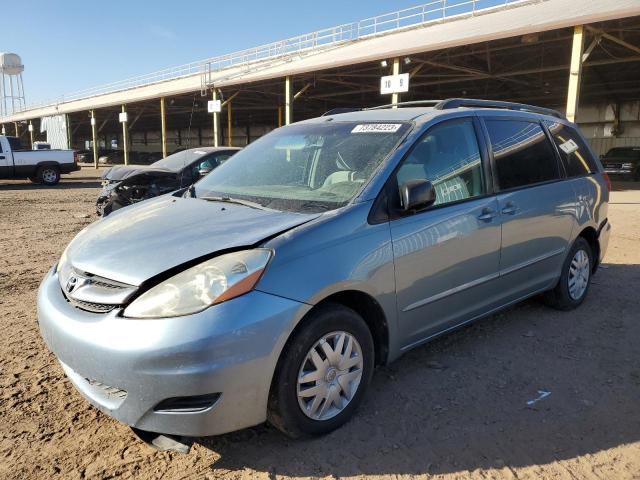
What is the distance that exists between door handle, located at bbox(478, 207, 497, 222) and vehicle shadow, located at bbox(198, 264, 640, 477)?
1.02 metres

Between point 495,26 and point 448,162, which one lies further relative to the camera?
point 495,26

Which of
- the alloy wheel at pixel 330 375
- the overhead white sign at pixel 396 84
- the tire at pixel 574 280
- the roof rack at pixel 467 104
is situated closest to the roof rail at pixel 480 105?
the roof rack at pixel 467 104

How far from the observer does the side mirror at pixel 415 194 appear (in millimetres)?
2818

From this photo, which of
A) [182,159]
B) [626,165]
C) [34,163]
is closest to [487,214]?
[182,159]

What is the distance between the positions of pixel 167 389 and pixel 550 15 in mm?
15461

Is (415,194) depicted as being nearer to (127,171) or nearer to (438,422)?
(438,422)

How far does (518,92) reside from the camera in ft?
90.5

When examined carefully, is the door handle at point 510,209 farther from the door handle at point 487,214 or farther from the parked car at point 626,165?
the parked car at point 626,165

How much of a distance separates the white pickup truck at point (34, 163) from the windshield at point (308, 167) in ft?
58.4

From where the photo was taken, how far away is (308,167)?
3350 mm

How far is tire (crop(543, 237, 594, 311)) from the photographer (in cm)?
449

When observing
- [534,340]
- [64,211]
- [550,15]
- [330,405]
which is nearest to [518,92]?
[550,15]

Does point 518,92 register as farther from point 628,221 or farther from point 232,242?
point 232,242

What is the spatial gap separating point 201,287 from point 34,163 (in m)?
19.5
